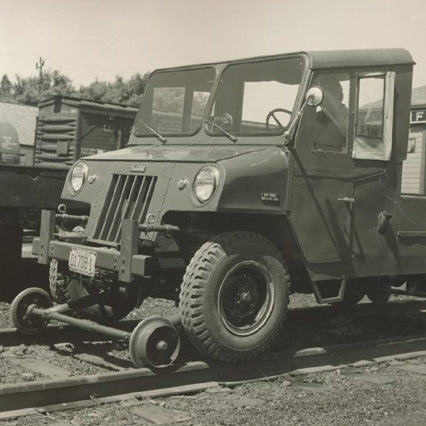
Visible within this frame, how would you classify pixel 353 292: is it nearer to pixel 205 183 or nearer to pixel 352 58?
pixel 352 58

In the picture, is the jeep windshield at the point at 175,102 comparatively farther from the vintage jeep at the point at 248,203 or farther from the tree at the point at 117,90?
the tree at the point at 117,90

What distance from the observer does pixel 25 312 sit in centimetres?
602

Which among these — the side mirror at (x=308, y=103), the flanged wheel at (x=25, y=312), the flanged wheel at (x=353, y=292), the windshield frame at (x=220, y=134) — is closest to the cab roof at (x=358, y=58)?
the windshield frame at (x=220, y=134)

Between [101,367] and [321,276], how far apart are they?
1.92 m

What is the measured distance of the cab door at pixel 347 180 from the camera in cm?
579

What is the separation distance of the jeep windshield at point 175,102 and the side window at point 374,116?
1410mm

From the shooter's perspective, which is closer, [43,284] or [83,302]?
[83,302]

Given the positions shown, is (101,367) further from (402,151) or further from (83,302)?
(402,151)

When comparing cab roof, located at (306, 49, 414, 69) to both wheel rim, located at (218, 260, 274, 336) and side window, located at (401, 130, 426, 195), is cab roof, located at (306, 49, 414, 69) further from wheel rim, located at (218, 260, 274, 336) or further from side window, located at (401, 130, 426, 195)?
side window, located at (401, 130, 426, 195)

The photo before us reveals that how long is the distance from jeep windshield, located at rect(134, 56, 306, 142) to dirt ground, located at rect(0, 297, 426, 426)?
6.89 feet

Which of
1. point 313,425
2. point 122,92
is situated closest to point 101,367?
point 313,425

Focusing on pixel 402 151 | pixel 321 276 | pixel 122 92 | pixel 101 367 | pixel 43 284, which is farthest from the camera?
pixel 122 92

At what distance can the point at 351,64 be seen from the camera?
610 centimetres

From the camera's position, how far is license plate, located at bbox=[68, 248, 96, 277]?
5438 mm
